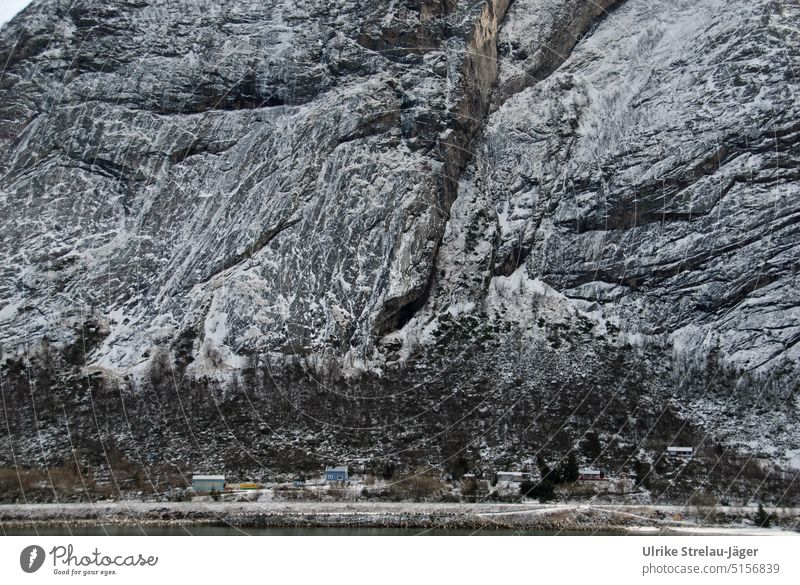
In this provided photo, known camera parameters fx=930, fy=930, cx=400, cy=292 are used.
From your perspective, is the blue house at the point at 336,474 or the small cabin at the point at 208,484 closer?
the small cabin at the point at 208,484

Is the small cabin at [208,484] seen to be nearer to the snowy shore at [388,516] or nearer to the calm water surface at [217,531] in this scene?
the snowy shore at [388,516]

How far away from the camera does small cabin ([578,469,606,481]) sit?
66938 millimetres

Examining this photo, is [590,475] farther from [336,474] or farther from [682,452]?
[336,474]

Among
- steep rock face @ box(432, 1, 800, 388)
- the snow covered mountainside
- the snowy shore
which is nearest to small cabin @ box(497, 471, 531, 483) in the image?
the snow covered mountainside

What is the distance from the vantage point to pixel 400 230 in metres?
91.8

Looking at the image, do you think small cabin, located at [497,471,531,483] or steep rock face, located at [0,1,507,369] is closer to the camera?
small cabin, located at [497,471,531,483]

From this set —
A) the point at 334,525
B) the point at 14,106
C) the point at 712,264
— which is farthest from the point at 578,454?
the point at 14,106

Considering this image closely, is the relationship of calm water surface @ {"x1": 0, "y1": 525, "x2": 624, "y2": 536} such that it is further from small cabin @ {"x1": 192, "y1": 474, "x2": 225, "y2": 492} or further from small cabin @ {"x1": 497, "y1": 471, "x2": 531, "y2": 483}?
small cabin @ {"x1": 497, "y1": 471, "x2": 531, "y2": 483}

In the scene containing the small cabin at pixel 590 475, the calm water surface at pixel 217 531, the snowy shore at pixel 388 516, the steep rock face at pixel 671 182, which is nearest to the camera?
the calm water surface at pixel 217 531

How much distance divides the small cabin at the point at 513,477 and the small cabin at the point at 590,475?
3772mm

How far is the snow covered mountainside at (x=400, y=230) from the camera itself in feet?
249

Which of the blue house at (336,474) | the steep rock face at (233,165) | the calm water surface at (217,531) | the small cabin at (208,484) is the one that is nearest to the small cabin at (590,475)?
the calm water surface at (217,531)

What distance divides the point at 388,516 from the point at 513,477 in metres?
13.0

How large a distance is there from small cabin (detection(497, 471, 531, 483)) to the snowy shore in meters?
5.19
